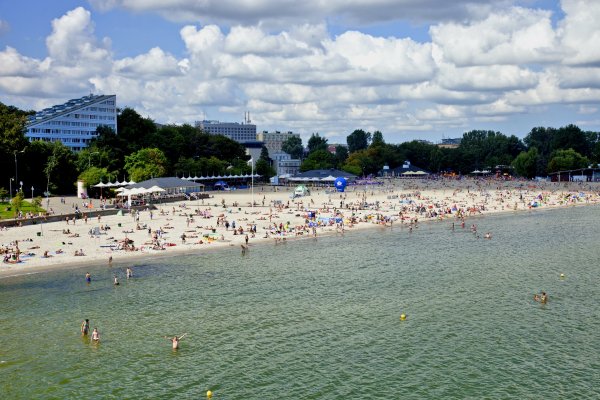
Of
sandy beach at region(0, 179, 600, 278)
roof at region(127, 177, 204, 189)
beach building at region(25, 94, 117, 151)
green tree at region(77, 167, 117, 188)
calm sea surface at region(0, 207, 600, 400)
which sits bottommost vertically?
calm sea surface at region(0, 207, 600, 400)

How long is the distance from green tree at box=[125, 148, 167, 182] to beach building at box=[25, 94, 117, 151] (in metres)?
49.2

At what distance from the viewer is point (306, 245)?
58.4m

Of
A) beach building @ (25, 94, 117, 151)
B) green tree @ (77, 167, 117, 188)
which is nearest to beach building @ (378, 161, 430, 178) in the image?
beach building @ (25, 94, 117, 151)

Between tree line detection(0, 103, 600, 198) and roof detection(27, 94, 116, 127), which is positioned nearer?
tree line detection(0, 103, 600, 198)

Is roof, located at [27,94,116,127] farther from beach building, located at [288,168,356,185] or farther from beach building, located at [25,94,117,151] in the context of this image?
beach building, located at [288,168,356,185]

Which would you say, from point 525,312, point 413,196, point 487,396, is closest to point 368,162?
point 413,196

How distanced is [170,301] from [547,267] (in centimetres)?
2959

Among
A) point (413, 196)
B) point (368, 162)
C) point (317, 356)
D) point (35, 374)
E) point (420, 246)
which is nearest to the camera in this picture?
point (35, 374)

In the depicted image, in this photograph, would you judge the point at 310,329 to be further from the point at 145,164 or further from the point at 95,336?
the point at 145,164

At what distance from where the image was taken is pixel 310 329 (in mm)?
31516

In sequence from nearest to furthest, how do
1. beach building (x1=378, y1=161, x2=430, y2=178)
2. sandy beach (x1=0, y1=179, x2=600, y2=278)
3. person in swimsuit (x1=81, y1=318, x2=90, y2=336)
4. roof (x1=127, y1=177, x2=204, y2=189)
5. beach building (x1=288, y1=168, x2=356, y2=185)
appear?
person in swimsuit (x1=81, y1=318, x2=90, y2=336), sandy beach (x1=0, y1=179, x2=600, y2=278), roof (x1=127, y1=177, x2=204, y2=189), beach building (x1=288, y1=168, x2=356, y2=185), beach building (x1=378, y1=161, x2=430, y2=178)

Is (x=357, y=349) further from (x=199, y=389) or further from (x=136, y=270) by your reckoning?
(x=136, y=270)

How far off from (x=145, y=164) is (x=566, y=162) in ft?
386

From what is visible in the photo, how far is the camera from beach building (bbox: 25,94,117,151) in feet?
496
